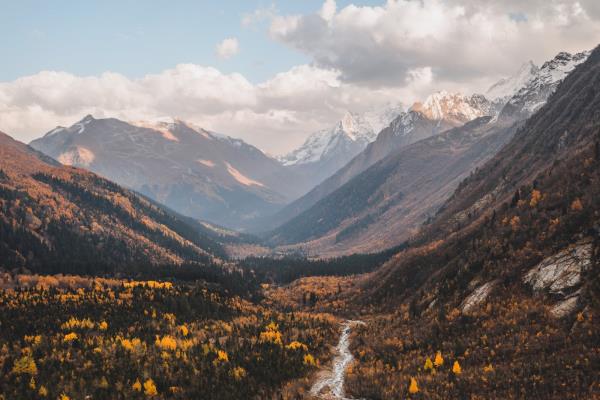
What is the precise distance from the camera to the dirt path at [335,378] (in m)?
57.5

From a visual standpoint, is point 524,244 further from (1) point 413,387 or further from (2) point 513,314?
(1) point 413,387

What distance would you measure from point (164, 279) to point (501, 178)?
514 ft

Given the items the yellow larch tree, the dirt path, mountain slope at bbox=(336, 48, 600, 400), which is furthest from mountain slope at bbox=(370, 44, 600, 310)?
the dirt path

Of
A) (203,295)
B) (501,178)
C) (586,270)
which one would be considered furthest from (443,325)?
(501,178)

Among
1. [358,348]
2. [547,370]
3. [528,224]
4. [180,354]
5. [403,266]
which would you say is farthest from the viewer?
[403,266]

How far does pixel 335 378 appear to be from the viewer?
212 ft

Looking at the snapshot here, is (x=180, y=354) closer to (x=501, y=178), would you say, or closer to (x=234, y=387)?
(x=234, y=387)

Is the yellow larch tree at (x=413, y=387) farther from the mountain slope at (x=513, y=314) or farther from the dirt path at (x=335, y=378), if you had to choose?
the dirt path at (x=335, y=378)

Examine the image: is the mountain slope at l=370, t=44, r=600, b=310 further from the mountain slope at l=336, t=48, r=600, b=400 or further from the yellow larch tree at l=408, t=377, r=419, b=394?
the yellow larch tree at l=408, t=377, r=419, b=394

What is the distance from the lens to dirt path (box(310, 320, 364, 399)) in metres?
57.5

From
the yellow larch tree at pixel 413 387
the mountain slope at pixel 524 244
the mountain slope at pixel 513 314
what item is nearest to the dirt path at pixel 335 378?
the mountain slope at pixel 513 314

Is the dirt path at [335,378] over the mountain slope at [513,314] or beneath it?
beneath

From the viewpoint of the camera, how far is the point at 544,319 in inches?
2223

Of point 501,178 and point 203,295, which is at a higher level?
point 501,178
